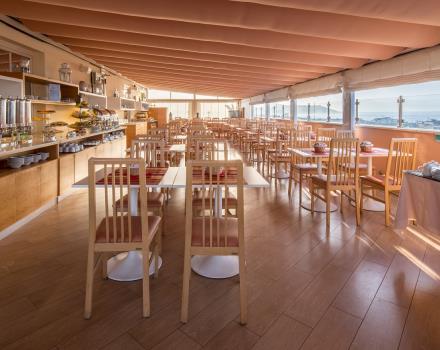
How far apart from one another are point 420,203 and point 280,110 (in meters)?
11.6

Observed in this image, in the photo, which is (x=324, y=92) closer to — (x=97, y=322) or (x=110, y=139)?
(x=110, y=139)

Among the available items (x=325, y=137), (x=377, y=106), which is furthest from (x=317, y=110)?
(x=325, y=137)

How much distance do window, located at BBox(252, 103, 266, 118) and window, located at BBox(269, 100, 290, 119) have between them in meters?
1.52

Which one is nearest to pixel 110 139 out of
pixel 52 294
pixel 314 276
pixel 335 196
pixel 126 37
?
pixel 126 37

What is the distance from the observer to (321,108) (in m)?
9.29

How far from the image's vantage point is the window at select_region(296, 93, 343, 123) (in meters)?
8.28

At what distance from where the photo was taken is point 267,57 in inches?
234

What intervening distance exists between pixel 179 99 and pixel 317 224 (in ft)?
62.0

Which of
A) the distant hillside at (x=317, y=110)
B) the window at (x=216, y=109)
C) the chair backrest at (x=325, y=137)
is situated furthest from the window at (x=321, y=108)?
the window at (x=216, y=109)

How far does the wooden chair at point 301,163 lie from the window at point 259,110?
11143mm

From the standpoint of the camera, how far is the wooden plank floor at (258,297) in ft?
5.84

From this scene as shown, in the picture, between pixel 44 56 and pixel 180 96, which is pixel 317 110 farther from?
pixel 180 96

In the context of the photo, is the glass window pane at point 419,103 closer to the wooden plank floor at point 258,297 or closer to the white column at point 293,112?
the wooden plank floor at point 258,297

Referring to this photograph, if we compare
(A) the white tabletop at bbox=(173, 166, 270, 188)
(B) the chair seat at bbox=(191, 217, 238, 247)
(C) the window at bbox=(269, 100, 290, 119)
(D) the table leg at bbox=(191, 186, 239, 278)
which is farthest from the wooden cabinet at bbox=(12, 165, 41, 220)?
(C) the window at bbox=(269, 100, 290, 119)
